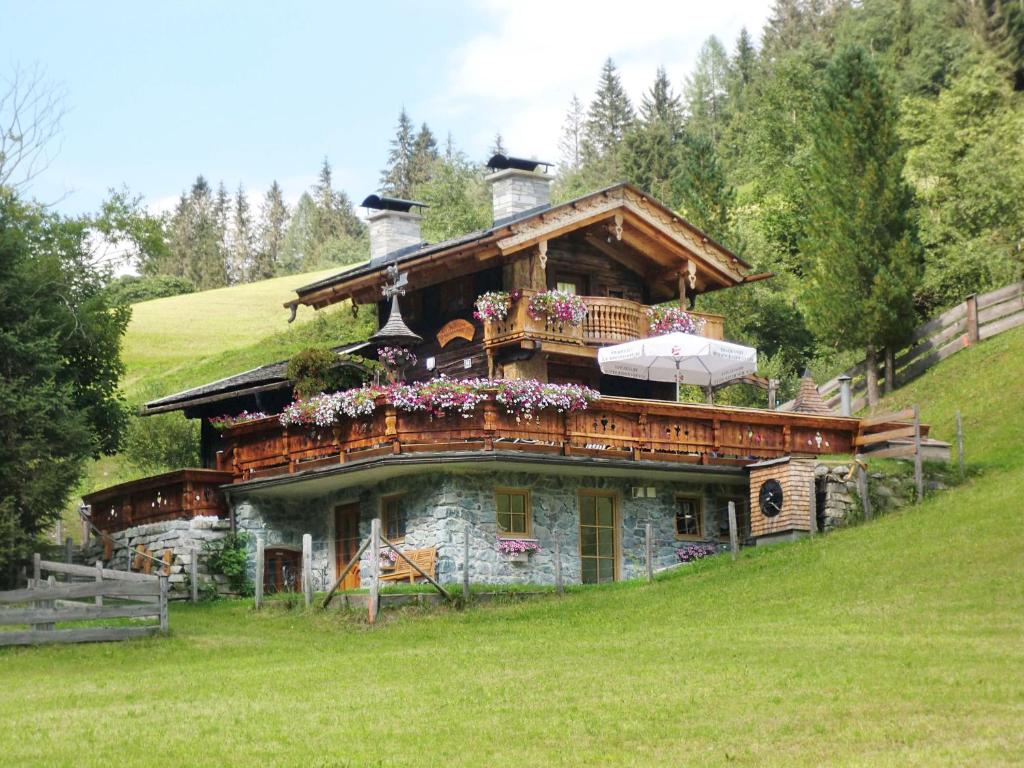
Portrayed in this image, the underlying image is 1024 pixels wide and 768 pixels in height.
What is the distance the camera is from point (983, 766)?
1195 cm

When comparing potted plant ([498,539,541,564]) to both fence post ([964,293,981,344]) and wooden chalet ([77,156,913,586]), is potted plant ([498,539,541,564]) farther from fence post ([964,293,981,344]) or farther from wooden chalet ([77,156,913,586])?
fence post ([964,293,981,344])

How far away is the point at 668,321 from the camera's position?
35500mm

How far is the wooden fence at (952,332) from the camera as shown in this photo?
43.8m

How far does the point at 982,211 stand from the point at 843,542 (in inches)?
1187

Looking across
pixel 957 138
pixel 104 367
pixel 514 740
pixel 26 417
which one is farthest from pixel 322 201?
pixel 514 740

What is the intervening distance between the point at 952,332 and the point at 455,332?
1758cm

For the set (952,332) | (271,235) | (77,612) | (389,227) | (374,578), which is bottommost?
(77,612)

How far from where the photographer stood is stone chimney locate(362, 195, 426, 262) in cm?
3981

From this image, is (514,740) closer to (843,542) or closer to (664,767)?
(664,767)

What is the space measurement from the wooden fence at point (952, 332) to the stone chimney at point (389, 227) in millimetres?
13586

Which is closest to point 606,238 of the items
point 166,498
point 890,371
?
point 166,498

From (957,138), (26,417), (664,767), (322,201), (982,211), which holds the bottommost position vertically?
(664,767)

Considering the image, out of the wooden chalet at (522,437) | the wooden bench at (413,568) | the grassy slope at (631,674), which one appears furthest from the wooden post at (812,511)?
the wooden bench at (413,568)

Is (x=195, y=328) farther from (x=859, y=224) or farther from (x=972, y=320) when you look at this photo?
(x=972, y=320)
